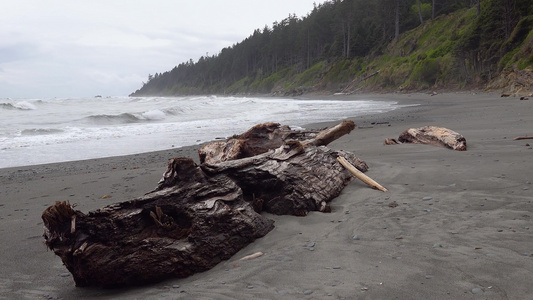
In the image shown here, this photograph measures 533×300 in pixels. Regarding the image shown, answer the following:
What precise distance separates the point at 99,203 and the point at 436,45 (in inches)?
1766

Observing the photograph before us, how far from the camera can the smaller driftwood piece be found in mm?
7300

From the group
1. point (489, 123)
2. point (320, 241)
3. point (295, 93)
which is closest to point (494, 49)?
point (489, 123)

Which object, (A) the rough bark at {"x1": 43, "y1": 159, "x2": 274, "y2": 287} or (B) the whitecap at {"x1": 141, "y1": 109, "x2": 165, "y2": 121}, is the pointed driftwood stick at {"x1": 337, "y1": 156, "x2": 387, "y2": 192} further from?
(B) the whitecap at {"x1": 141, "y1": 109, "x2": 165, "y2": 121}

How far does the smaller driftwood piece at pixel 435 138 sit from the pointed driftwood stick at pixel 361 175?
284cm

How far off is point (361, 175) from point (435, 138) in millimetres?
3294

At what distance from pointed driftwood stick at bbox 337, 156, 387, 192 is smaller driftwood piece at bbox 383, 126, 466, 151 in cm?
284

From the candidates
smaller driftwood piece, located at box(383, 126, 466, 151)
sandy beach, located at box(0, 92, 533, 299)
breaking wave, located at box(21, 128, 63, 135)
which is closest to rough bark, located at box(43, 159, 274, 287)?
sandy beach, located at box(0, 92, 533, 299)

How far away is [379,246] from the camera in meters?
3.25

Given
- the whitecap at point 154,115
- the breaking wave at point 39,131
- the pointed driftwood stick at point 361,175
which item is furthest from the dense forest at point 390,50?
the breaking wave at point 39,131

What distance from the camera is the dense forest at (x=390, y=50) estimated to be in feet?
96.0

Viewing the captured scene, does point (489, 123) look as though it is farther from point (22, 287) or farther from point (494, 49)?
point (494, 49)

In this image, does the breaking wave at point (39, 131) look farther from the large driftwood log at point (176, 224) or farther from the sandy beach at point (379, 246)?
the large driftwood log at point (176, 224)

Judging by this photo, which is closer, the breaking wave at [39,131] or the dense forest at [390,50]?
the breaking wave at [39,131]

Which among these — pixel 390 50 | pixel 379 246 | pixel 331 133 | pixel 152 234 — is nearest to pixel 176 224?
pixel 152 234
